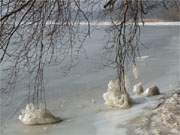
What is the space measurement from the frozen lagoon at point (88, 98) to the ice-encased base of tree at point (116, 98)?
16 centimetres

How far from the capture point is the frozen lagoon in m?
8.62

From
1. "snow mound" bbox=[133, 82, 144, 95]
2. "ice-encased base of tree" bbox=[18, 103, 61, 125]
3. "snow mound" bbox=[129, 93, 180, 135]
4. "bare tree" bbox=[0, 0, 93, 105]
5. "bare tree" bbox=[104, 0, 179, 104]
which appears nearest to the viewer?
"bare tree" bbox=[0, 0, 93, 105]

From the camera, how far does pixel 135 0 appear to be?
556 cm

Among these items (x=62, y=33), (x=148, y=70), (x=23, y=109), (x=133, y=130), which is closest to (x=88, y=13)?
(x=62, y=33)

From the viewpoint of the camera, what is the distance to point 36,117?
9.25 m

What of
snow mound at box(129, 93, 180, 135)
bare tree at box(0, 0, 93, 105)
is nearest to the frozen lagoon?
snow mound at box(129, 93, 180, 135)

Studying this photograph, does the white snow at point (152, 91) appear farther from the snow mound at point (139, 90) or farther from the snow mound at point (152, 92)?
the snow mound at point (139, 90)

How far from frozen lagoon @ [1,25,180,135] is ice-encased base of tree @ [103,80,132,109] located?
0.53ft

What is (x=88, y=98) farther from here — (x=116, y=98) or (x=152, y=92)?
(x=152, y=92)

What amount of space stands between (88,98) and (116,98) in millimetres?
1046

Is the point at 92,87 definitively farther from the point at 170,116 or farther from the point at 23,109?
the point at 170,116

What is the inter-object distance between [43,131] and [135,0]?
3813 millimetres

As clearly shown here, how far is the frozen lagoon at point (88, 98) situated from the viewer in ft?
28.3

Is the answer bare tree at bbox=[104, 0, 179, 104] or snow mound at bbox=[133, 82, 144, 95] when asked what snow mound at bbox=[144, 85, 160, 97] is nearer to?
snow mound at bbox=[133, 82, 144, 95]
